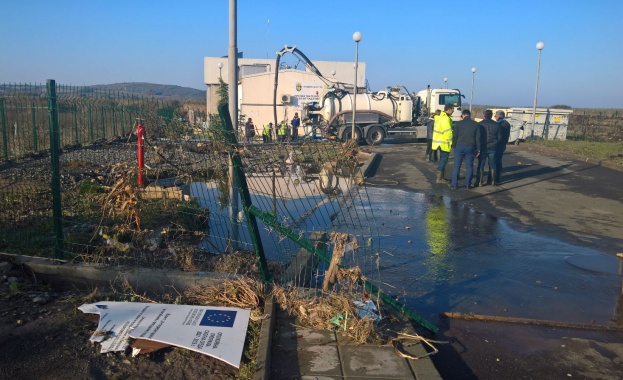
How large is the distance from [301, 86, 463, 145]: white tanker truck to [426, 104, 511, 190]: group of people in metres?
13.1

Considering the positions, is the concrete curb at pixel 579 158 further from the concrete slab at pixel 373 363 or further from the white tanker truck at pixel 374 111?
the concrete slab at pixel 373 363

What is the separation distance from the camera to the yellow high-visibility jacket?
13288 mm

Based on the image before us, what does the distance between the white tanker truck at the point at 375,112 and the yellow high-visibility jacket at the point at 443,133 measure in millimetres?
12852

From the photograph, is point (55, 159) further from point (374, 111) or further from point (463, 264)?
point (374, 111)

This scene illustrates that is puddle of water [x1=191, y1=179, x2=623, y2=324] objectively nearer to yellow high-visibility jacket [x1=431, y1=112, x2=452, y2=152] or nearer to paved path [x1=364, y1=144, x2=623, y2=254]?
paved path [x1=364, y1=144, x2=623, y2=254]

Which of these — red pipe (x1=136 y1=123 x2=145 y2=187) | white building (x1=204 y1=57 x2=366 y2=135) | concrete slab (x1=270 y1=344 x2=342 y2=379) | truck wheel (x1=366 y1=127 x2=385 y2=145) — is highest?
white building (x1=204 y1=57 x2=366 y2=135)

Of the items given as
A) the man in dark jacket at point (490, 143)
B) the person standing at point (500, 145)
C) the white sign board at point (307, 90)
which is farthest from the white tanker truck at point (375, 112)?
the man in dark jacket at point (490, 143)

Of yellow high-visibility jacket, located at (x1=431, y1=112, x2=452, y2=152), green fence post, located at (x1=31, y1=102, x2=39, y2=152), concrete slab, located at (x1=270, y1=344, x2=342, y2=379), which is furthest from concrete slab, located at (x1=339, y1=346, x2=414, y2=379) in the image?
green fence post, located at (x1=31, y1=102, x2=39, y2=152)

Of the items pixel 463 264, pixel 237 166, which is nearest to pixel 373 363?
pixel 237 166

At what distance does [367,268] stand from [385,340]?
2232mm

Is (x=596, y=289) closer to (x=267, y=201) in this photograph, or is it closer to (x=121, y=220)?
(x=267, y=201)

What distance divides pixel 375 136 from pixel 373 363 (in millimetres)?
24377

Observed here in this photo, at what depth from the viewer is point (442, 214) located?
9859mm

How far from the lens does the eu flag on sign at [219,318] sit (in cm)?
409
